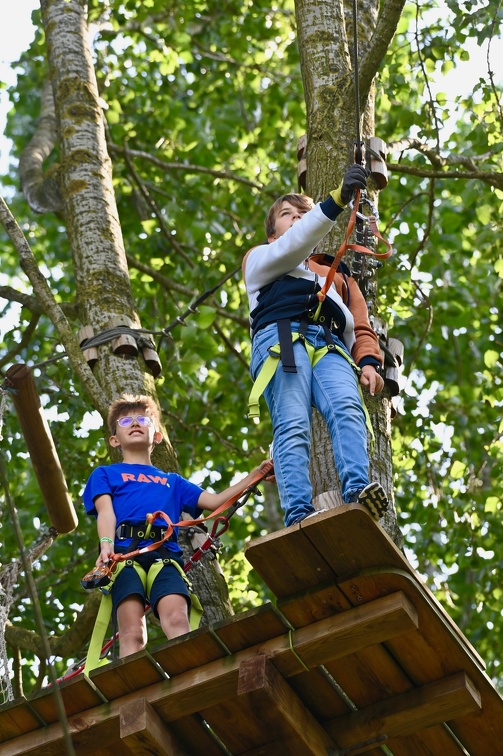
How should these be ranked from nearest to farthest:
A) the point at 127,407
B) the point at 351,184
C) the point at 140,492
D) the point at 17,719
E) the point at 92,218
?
the point at 17,719
the point at 351,184
the point at 140,492
the point at 127,407
the point at 92,218

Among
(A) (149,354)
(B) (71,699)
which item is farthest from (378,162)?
(B) (71,699)

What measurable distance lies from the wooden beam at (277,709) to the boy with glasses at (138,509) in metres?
0.70

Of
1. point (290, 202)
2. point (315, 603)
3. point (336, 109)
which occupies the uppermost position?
point (336, 109)

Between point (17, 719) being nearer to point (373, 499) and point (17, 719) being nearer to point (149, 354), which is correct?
point (373, 499)

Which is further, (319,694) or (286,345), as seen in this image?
(286,345)

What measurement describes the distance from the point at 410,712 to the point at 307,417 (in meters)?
1.07

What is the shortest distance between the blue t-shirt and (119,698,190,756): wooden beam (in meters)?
0.92

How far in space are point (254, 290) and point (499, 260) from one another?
178 inches

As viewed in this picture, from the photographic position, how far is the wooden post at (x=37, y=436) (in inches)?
209

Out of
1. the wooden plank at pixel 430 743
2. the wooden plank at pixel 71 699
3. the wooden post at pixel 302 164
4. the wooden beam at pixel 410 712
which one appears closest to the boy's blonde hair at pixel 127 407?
the wooden post at pixel 302 164

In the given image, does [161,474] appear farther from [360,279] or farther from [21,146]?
→ [21,146]

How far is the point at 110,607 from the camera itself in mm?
4895

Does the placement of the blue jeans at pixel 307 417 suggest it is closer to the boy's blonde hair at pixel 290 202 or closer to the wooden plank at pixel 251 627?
the wooden plank at pixel 251 627

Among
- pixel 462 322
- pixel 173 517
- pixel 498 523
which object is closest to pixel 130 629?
pixel 173 517
